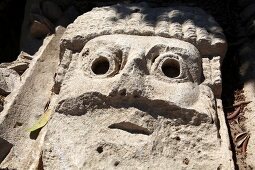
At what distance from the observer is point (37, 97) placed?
2.50 meters

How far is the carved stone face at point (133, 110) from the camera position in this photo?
195 cm

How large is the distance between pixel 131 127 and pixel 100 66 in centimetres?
41

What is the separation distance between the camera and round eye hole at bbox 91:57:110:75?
2.27 m

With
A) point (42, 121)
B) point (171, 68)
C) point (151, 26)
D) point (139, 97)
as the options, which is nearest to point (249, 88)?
point (171, 68)

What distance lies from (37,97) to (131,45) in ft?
2.01

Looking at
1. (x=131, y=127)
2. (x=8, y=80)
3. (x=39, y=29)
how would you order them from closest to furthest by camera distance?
(x=131, y=127), (x=8, y=80), (x=39, y=29)

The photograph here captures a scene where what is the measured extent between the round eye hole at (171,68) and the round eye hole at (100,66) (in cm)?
28

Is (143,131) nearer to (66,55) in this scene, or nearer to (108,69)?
(108,69)

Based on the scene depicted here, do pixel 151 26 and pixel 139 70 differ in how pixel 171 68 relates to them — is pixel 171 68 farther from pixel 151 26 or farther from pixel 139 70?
pixel 151 26

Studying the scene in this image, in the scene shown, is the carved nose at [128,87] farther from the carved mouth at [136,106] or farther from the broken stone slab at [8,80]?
the broken stone slab at [8,80]

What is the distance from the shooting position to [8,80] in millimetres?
2562

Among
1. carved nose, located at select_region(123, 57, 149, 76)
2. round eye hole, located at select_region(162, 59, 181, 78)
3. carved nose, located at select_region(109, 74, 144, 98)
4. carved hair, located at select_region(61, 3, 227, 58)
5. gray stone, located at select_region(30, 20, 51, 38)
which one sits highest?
gray stone, located at select_region(30, 20, 51, 38)

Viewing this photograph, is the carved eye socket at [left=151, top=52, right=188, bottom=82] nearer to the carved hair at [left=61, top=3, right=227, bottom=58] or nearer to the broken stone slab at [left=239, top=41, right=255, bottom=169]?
the carved hair at [left=61, top=3, right=227, bottom=58]

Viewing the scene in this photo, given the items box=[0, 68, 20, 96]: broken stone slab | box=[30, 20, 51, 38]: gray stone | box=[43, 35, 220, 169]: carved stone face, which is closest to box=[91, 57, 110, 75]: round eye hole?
box=[43, 35, 220, 169]: carved stone face
